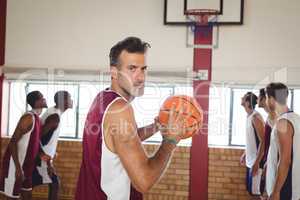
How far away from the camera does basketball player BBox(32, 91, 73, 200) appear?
150 inches

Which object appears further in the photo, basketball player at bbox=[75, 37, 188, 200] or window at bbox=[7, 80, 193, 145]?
window at bbox=[7, 80, 193, 145]

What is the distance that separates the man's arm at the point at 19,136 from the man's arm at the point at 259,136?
203 cm

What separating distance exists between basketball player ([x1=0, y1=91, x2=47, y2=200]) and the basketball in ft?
6.73

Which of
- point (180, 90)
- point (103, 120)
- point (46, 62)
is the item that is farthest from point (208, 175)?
point (103, 120)

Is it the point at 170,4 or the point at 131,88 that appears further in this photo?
the point at 170,4

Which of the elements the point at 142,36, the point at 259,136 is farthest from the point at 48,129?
the point at 259,136

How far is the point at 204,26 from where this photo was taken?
146 inches

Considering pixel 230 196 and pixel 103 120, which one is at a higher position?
pixel 103 120

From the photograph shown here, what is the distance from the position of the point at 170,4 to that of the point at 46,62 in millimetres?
1366

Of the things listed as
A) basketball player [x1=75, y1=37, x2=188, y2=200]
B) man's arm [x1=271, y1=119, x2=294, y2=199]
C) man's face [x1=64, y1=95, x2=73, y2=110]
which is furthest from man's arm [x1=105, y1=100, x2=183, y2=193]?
man's face [x1=64, y1=95, x2=73, y2=110]

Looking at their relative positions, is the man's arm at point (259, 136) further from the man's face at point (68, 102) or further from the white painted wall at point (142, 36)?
the man's face at point (68, 102)

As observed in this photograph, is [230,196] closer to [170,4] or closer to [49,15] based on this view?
[170,4]

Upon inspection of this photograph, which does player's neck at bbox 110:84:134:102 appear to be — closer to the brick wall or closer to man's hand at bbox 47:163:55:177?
the brick wall

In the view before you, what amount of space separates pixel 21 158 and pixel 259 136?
2.17 meters
